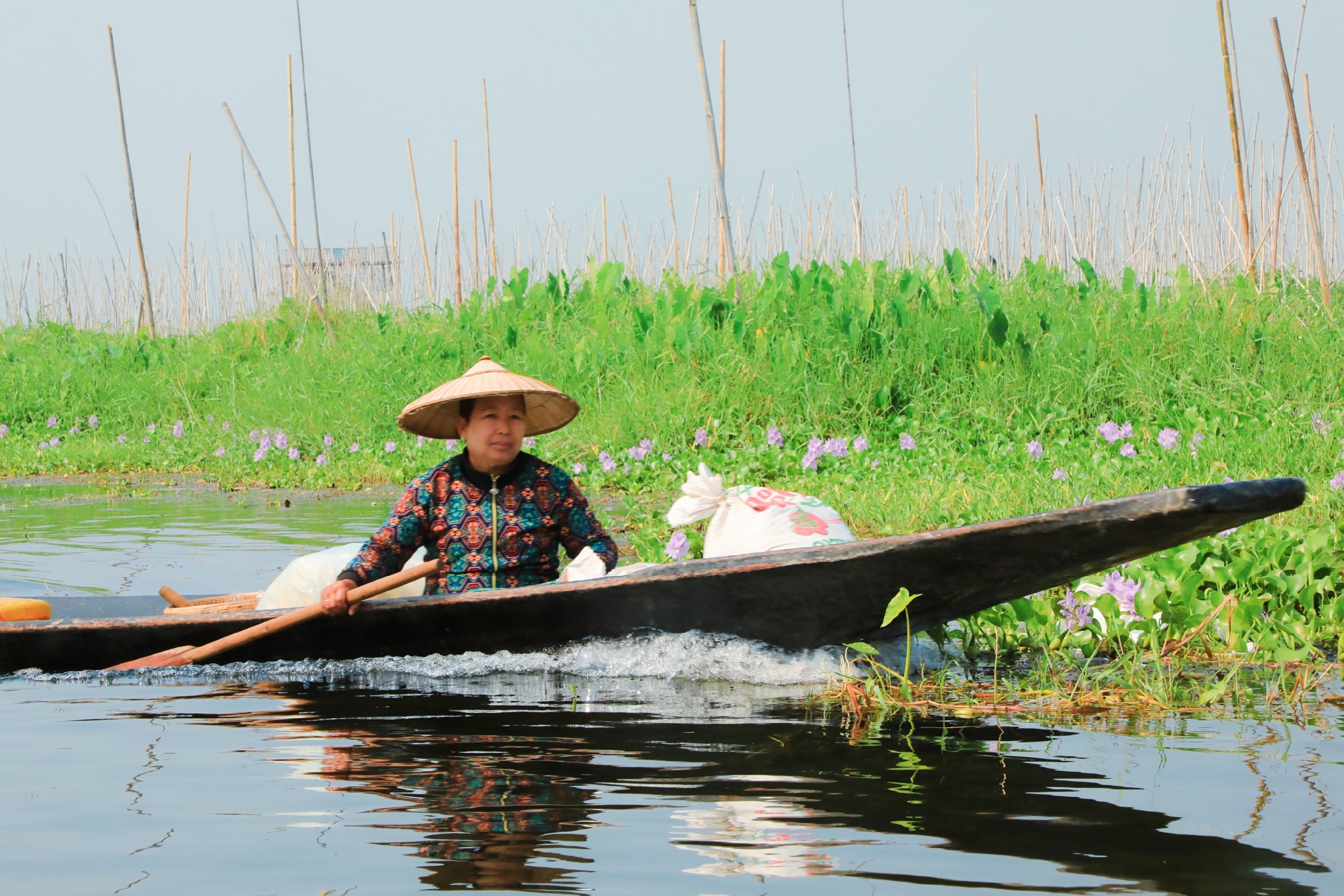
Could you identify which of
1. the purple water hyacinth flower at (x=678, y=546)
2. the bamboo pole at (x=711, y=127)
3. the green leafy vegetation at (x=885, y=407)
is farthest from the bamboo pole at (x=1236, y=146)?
the purple water hyacinth flower at (x=678, y=546)

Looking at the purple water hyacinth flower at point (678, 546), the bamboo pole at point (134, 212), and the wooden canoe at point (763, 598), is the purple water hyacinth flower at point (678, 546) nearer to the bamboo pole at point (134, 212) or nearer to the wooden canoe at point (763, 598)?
the wooden canoe at point (763, 598)

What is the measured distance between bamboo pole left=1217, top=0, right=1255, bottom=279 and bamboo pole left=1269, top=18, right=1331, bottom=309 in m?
0.33

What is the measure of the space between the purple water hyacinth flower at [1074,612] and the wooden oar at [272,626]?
1.86 metres

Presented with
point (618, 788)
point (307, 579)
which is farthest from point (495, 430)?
point (618, 788)

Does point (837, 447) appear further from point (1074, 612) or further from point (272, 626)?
point (272, 626)

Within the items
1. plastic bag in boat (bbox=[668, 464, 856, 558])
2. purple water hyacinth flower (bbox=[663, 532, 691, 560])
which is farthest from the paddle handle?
purple water hyacinth flower (bbox=[663, 532, 691, 560])

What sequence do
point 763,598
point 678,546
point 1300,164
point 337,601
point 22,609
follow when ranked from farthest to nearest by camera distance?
point 1300,164 → point 678,546 → point 22,609 → point 337,601 → point 763,598

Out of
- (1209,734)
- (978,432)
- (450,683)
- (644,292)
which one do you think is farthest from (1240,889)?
(644,292)

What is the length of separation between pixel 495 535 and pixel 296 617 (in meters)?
0.65

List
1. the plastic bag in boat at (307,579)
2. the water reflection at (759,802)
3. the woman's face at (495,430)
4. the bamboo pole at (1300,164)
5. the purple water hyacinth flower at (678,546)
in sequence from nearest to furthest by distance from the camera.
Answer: the water reflection at (759,802) → the woman's face at (495,430) → the plastic bag in boat at (307,579) → the purple water hyacinth flower at (678,546) → the bamboo pole at (1300,164)

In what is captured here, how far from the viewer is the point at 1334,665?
3.57 metres

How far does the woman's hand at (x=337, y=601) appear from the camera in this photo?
3830mm

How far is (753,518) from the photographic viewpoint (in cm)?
409

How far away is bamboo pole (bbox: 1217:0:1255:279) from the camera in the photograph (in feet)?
28.5
